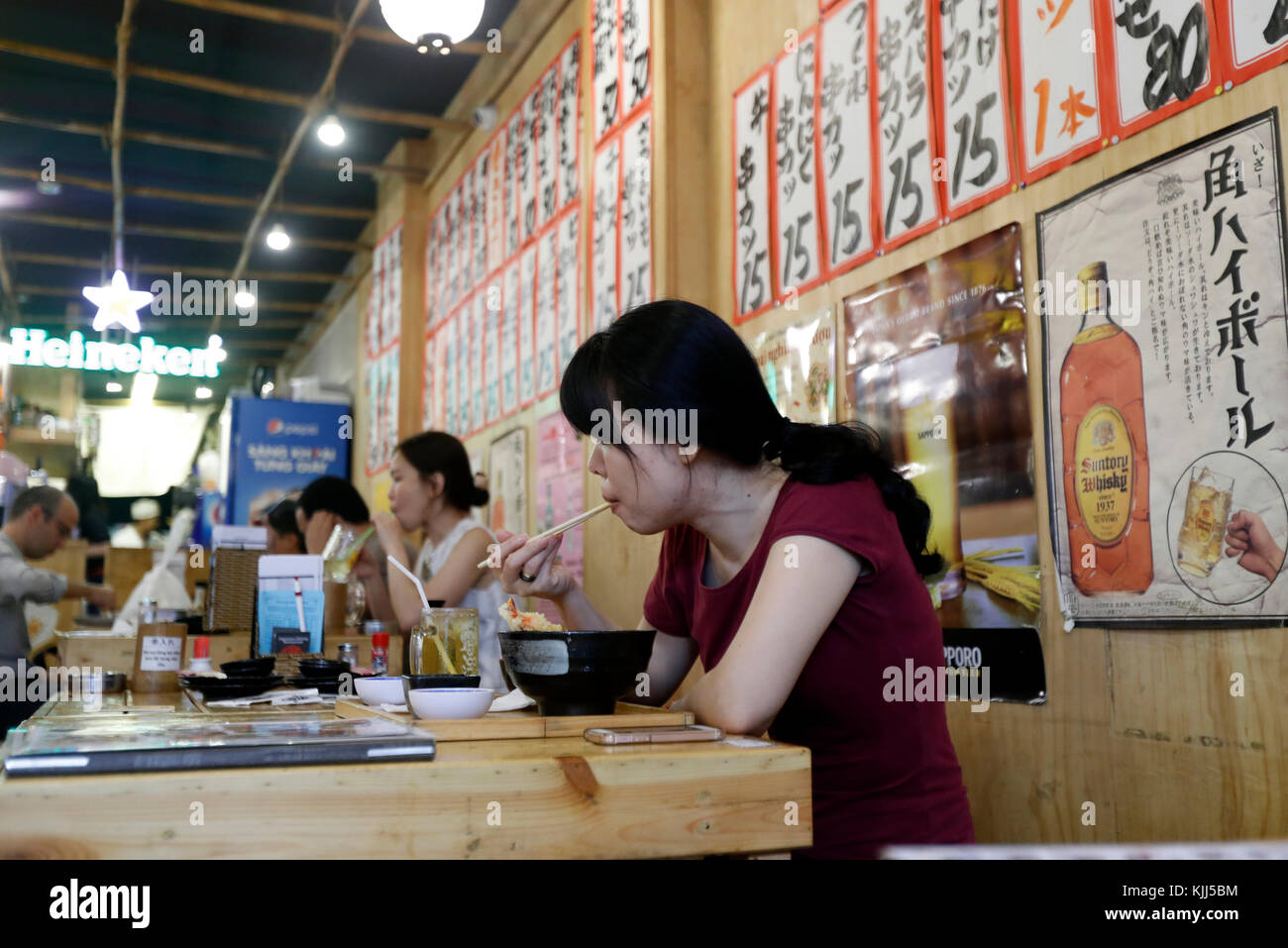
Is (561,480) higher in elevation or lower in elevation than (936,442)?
higher

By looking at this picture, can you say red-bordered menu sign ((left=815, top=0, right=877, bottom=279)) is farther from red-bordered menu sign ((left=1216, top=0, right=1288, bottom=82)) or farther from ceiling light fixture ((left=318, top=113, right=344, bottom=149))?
ceiling light fixture ((left=318, top=113, right=344, bottom=149))

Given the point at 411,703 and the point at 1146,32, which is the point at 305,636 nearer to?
the point at 411,703

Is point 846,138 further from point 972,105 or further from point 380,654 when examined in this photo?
point 380,654

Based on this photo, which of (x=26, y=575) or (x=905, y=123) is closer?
(x=905, y=123)

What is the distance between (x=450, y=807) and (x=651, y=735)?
0.27 meters

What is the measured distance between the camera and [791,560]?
1430mm

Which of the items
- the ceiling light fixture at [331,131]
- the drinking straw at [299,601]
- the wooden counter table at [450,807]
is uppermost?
the ceiling light fixture at [331,131]

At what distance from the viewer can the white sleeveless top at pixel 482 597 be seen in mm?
3629

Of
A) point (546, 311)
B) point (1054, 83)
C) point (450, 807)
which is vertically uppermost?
point (546, 311)

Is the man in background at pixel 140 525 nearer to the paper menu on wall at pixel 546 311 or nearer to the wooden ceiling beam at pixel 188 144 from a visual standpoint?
the wooden ceiling beam at pixel 188 144

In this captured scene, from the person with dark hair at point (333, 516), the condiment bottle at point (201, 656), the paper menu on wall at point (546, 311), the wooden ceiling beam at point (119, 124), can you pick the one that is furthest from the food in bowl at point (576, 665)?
the wooden ceiling beam at point (119, 124)

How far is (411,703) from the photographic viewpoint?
4.52ft

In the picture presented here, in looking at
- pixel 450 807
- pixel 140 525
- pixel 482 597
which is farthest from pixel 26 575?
pixel 450 807

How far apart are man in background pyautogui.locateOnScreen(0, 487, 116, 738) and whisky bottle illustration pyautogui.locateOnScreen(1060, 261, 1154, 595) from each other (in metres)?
3.74
